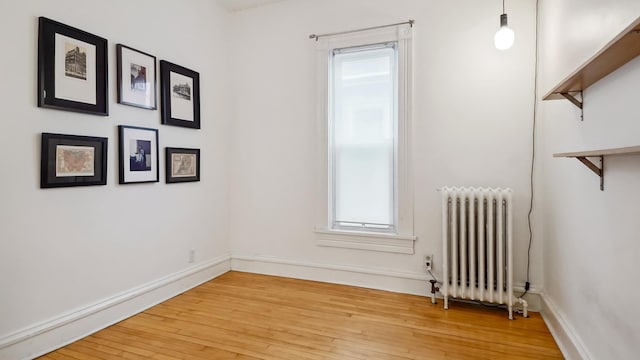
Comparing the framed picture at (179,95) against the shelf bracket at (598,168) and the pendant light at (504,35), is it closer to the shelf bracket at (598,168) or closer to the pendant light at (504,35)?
the pendant light at (504,35)

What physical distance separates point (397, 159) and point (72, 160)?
2.51 meters

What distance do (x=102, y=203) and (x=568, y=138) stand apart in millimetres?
3200

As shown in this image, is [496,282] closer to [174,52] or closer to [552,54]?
[552,54]

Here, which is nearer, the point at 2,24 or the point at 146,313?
the point at 2,24

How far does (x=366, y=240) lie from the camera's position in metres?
3.14

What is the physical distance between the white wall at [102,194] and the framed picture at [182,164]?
2.6 inches

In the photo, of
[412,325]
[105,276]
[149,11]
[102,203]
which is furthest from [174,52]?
[412,325]

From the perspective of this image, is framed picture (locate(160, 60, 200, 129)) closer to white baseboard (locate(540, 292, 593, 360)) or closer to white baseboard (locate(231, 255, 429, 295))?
white baseboard (locate(231, 255, 429, 295))

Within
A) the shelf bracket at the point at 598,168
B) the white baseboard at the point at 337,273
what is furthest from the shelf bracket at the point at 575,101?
the white baseboard at the point at 337,273

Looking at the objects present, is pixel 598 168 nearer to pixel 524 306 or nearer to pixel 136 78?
pixel 524 306

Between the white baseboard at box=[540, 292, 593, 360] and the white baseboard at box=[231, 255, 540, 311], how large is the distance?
0.22m

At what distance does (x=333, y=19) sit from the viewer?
323 cm

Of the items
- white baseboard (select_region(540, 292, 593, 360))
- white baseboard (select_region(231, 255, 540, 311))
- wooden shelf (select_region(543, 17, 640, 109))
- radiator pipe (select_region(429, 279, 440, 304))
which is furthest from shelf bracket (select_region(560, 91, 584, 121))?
radiator pipe (select_region(429, 279, 440, 304))

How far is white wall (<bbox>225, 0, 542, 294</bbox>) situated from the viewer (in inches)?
106
